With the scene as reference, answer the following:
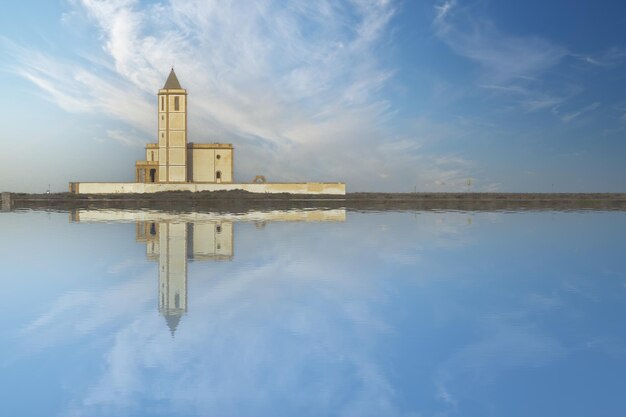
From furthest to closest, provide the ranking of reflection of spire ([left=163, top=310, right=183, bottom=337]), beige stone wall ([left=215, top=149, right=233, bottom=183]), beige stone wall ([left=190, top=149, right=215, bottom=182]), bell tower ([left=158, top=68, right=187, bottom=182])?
beige stone wall ([left=215, top=149, right=233, bottom=183])
beige stone wall ([left=190, top=149, right=215, bottom=182])
bell tower ([left=158, top=68, right=187, bottom=182])
reflection of spire ([left=163, top=310, right=183, bottom=337])

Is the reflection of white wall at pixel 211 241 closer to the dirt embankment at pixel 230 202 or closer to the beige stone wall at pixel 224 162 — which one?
the dirt embankment at pixel 230 202

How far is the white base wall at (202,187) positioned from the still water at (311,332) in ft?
143

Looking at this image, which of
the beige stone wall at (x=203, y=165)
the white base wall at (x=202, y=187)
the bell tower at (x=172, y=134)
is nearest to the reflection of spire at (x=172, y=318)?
the white base wall at (x=202, y=187)

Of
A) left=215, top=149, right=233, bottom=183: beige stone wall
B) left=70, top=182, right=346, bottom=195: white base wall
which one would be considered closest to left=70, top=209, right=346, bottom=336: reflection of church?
left=70, top=182, right=346, bottom=195: white base wall

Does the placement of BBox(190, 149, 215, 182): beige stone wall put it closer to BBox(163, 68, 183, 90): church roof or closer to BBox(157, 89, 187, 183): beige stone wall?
BBox(157, 89, 187, 183): beige stone wall

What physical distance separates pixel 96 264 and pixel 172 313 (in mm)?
7509

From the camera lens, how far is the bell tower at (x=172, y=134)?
6150 centimetres

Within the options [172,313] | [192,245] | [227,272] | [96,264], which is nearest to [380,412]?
[172,313]

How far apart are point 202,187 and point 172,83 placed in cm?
1228

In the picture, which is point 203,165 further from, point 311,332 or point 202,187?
point 311,332

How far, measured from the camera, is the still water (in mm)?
6660

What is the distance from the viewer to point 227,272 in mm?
15078

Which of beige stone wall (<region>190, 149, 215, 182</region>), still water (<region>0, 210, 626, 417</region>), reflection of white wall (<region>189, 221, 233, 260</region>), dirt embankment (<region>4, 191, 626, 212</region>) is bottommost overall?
still water (<region>0, 210, 626, 417</region>)

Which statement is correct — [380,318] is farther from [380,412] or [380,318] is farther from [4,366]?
[4,366]
